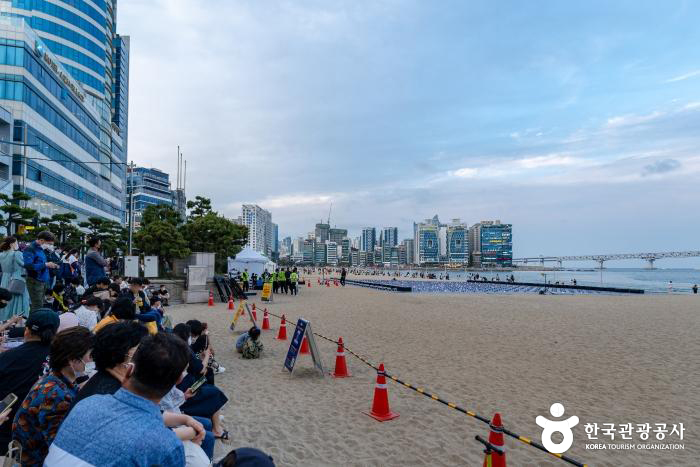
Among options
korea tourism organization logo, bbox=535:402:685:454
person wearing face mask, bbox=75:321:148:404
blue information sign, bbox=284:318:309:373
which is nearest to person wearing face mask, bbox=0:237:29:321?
blue information sign, bbox=284:318:309:373

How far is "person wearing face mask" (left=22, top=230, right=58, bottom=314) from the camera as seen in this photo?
790cm

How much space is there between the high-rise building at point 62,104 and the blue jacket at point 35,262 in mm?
20358

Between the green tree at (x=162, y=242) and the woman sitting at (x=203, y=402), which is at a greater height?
the green tree at (x=162, y=242)

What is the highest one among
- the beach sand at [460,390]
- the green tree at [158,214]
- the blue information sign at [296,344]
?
the green tree at [158,214]

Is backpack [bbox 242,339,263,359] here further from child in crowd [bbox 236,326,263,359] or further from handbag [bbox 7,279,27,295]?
handbag [bbox 7,279,27,295]

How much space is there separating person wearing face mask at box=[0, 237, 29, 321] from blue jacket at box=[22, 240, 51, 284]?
11 cm

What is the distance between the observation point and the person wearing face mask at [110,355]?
281 centimetres

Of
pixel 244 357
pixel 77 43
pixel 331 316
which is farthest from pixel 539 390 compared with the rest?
pixel 77 43

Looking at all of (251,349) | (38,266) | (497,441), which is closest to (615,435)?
(497,441)

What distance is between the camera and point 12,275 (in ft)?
25.6

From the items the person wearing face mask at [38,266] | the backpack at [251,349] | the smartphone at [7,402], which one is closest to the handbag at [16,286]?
the person wearing face mask at [38,266]

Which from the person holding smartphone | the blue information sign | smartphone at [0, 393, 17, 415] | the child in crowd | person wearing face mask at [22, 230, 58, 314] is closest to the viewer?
smartphone at [0, 393, 17, 415]

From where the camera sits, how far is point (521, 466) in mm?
5008

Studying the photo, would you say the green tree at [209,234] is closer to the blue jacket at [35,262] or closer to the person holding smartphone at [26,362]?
the blue jacket at [35,262]
